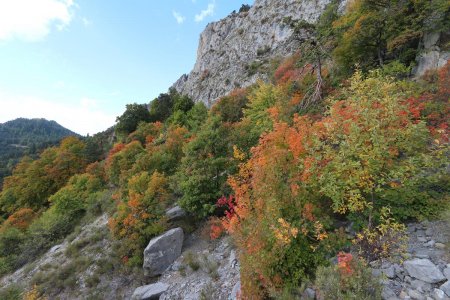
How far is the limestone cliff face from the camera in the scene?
41.2 metres

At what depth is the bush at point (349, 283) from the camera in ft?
14.4

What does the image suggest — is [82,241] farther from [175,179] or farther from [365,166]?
[365,166]

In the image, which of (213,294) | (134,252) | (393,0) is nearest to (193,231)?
(134,252)

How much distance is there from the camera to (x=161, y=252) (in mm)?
10789

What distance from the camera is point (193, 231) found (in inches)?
484

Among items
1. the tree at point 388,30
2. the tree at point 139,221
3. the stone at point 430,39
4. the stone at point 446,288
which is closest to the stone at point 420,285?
the stone at point 446,288

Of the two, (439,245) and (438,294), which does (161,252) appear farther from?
(439,245)

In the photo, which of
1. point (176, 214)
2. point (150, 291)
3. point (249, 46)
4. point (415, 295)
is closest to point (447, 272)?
point (415, 295)

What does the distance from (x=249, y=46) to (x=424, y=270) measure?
50.4 meters

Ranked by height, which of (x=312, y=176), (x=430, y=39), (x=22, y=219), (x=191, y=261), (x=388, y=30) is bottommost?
(x=191, y=261)

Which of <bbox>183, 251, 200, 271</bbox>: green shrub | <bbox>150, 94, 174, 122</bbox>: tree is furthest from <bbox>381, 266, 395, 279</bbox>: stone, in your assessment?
<bbox>150, 94, 174, 122</bbox>: tree

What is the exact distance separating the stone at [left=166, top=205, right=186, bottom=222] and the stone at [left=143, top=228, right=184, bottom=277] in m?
1.25

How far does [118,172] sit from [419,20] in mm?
26945

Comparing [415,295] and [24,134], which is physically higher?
[24,134]
